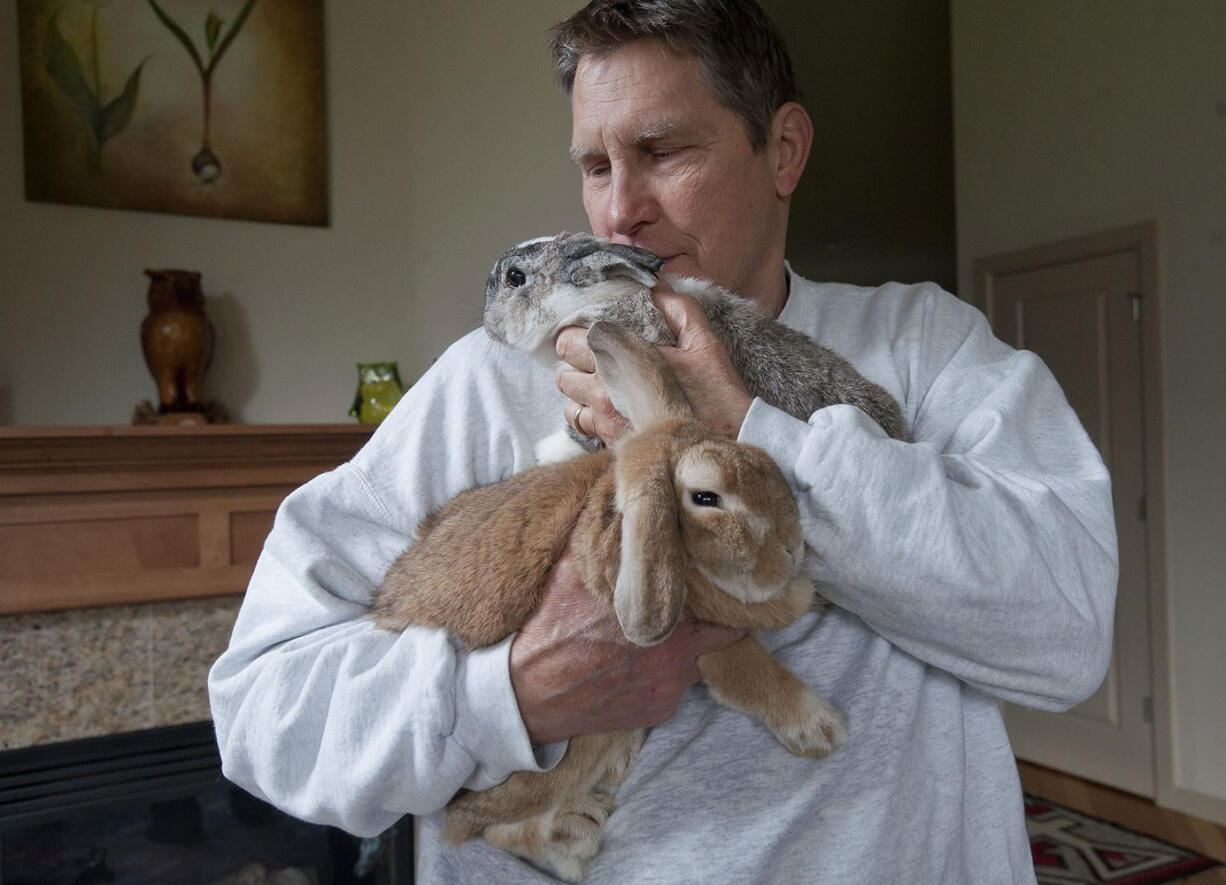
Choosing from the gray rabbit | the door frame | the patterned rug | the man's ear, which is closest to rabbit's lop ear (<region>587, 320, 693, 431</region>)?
the gray rabbit

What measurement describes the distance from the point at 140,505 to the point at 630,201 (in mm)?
2629

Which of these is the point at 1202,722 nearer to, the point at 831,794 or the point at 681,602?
the point at 831,794

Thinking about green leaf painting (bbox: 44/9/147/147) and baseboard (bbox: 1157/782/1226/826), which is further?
baseboard (bbox: 1157/782/1226/826)

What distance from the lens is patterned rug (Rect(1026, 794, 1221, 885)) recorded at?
159 inches

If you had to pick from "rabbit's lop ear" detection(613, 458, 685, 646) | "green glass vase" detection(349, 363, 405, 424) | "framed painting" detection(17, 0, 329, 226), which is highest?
"framed painting" detection(17, 0, 329, 226)

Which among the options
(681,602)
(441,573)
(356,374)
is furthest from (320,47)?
(681,602)

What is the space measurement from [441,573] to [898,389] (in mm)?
737

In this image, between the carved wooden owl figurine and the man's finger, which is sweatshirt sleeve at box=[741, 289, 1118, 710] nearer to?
the man's finger

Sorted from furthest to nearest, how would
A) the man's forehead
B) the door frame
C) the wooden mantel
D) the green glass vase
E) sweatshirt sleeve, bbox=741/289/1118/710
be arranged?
the door frame < the green glass vase < the wooden mantel < the man's forehead < sweatshirt sleeve, bbox=741/289/1118/710

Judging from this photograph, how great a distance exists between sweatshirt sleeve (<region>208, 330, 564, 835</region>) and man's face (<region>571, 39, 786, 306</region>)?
416 millimetres

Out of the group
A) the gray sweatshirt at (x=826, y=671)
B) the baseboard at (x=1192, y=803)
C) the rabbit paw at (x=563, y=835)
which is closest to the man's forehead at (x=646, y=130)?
the gray sweatshirt at (x=826, y=671)

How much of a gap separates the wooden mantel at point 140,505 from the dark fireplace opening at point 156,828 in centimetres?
53

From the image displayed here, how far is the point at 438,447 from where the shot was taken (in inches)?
54.1

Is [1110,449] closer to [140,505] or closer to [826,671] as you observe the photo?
[826,671]
